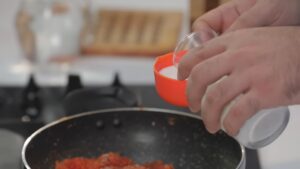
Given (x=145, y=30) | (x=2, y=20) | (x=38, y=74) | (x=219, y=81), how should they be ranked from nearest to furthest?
(x=219, y=81), (x=38, y=74), (x=145, y=30), (x=2, y=20)

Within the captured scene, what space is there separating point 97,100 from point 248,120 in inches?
24.3

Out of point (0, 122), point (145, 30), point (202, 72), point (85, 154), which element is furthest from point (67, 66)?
point (202, 72)

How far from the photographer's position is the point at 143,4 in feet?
6.66

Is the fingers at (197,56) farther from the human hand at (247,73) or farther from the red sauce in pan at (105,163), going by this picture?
the red sauce in pan at (105,163)

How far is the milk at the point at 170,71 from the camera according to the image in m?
1.03

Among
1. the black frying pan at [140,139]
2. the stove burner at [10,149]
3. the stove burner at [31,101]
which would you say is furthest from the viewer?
the stove burner at [31,101]

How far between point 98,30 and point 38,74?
0.80 feet

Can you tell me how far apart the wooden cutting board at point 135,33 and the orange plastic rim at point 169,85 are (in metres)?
0.82

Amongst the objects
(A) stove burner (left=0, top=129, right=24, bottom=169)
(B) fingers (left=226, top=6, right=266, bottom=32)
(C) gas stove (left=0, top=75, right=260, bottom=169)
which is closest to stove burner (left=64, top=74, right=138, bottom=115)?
(C) gas stove (left=0, top=75, right=260, bottom=169)

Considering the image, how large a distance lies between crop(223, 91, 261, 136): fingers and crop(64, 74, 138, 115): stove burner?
61 cm

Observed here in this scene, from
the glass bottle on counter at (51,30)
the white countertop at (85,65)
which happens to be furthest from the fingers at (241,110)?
the glass bottle on counter at (51,30)

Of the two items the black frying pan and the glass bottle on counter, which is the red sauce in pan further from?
the glass bottle on counter

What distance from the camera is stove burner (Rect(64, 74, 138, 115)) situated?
1.39 metres

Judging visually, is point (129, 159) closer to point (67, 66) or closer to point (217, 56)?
point (217, 56)
